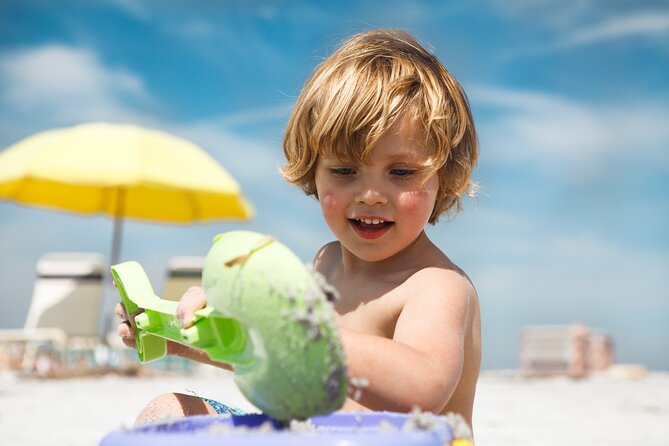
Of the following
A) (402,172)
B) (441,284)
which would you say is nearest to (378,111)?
(402,172)

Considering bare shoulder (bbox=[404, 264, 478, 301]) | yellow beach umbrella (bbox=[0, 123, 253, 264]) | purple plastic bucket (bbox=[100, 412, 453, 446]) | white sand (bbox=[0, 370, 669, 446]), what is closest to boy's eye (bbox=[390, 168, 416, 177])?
bare shoulder (bbox=[404, 264, 478, 301])

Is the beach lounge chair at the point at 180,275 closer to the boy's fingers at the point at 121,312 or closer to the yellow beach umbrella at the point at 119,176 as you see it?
the yellow beach umbrella at the point at 119,176

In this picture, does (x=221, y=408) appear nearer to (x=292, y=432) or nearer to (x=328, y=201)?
(x=328, y=201)

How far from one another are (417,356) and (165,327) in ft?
1.51

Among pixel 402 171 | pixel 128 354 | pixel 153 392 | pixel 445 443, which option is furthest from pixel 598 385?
pixel 445 443

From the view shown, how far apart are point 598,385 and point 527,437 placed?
4920 millimetres

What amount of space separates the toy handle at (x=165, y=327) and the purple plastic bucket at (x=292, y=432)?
4.2 inches

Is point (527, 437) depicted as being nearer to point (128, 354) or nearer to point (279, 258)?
point (279, 258)

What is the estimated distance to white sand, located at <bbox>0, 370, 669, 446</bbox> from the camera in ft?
13.6

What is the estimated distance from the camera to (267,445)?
849 mm

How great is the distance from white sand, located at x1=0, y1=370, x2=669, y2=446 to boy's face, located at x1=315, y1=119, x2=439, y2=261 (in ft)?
7.81

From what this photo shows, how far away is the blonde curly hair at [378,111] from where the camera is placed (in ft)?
5.88

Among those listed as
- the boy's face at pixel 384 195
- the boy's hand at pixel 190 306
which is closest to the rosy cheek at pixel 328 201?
the boy's face at pixel 384 195

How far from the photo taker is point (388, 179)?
177 centimetres
